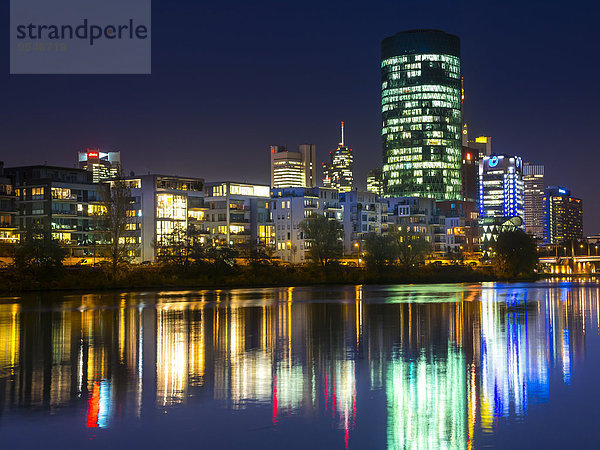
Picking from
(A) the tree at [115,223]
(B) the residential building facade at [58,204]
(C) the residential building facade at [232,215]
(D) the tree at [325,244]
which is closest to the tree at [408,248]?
(D) the tree at [325,244]

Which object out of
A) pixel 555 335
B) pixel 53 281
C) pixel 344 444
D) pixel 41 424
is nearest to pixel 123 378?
pixel 41 424

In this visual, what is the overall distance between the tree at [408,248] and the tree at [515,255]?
14709 millimetres

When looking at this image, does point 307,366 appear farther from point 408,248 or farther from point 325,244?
point 408,248

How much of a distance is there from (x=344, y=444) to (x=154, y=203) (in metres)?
157

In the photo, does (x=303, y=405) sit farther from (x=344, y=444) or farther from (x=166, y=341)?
(x=166, y=341)

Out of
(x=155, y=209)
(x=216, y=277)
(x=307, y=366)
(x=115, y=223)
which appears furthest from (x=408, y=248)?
(x=307, y=366)

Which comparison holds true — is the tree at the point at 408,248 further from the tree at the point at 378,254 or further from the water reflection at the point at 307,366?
the water reflection at the point at 307,366

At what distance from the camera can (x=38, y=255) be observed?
3772 inches

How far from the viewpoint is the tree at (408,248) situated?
14500 cm

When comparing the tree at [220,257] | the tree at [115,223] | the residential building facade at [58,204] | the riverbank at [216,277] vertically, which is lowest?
the riverbank at [216,277]

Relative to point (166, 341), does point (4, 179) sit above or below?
above

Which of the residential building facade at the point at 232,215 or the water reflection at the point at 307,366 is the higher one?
the residential building facade at the point at 232,215

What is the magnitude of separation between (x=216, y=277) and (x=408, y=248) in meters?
47.5

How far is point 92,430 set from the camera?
64.7ft
